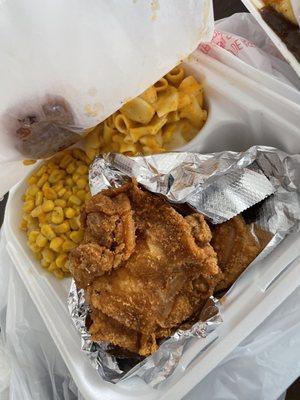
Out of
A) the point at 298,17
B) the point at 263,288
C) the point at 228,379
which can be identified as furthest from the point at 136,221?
the point at 298,17

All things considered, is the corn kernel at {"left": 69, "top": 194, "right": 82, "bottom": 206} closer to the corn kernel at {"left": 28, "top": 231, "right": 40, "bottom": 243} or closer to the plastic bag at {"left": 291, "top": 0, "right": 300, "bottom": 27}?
the corn kernel at {"left": 28, "top": 231, "right": 40, "bottom": 243}

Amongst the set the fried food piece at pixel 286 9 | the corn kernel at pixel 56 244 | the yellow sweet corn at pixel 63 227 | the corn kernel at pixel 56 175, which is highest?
the fried food piece at pixel 286 9

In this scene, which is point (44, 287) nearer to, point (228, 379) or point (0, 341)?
point (0, 341)

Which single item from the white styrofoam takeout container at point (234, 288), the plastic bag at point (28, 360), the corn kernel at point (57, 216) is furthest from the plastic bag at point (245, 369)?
the corn kernel at point (57, 216)

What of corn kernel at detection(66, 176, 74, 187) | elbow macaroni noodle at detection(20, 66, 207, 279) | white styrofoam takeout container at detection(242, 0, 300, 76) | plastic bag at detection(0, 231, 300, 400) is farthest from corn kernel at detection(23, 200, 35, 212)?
white styrofoam takeout container at detection(242, 0, 300, 76)

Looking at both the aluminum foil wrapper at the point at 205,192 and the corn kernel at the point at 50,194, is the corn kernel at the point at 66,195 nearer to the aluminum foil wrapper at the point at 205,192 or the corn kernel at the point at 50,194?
the corn kernel at the point at 50,194

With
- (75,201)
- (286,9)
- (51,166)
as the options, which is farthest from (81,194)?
(286,9)
